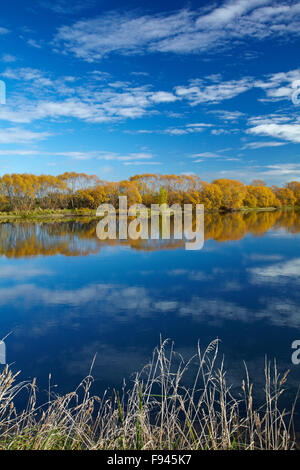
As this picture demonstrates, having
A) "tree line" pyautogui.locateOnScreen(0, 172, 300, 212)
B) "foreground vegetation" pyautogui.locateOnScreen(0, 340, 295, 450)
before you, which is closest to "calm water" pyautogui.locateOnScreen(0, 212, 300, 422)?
"foreground vegetation" pyautogui.locateOnScreen(0, 340, 295, 450)

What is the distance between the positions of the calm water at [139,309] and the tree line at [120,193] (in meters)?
40.3

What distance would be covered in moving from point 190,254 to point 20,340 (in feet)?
35.5

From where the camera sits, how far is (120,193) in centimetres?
6356

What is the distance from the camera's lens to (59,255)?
17422 millimetres

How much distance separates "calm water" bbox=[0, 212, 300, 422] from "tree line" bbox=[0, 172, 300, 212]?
4027 cm

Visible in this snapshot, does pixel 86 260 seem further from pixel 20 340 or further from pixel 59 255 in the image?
pixel 20 340

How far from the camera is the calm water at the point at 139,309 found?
19.3 ft

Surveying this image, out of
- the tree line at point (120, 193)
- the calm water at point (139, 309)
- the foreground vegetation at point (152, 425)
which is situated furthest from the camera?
the tree line at point (120, 193)

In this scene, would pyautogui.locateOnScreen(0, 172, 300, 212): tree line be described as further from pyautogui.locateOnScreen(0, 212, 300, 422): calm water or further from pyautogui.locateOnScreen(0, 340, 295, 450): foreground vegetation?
pyautogui.locateOnScreen(0, 340, 295, 450): foreground vegetation

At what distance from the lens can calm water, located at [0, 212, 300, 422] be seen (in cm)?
588

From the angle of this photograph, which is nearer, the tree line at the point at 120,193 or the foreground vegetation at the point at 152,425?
the foreground vegetation at the point at 152,425

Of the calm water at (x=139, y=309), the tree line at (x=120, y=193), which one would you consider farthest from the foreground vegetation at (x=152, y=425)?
the tree line at (x=120, y=193)

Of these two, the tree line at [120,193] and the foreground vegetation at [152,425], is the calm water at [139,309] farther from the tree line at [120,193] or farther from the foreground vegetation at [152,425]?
the tree line at [120,193]
